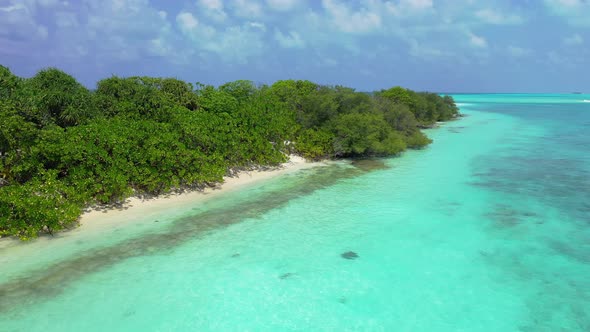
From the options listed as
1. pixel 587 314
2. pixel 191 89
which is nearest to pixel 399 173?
pixel 587 314

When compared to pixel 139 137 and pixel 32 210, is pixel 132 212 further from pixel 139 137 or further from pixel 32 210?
pixel 32 210

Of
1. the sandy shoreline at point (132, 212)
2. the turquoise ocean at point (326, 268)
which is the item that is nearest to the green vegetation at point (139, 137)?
the sandy shoreline at point (132, 212)

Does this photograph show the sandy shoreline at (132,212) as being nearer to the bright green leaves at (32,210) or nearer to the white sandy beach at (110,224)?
the white sandy beach at (110,224)

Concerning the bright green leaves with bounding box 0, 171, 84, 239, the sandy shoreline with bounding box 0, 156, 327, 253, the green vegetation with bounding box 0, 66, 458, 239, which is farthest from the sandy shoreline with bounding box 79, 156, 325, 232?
the bright green leaves with bounding box 0, 171, 84, 239

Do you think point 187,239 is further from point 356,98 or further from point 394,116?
point 394,116

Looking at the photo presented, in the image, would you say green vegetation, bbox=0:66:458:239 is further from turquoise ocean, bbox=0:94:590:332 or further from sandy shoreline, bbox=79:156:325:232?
turquoise ocean, bbox=0:94:590:332

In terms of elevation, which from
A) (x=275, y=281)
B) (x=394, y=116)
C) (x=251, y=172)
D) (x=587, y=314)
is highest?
(x=394, y=116)
